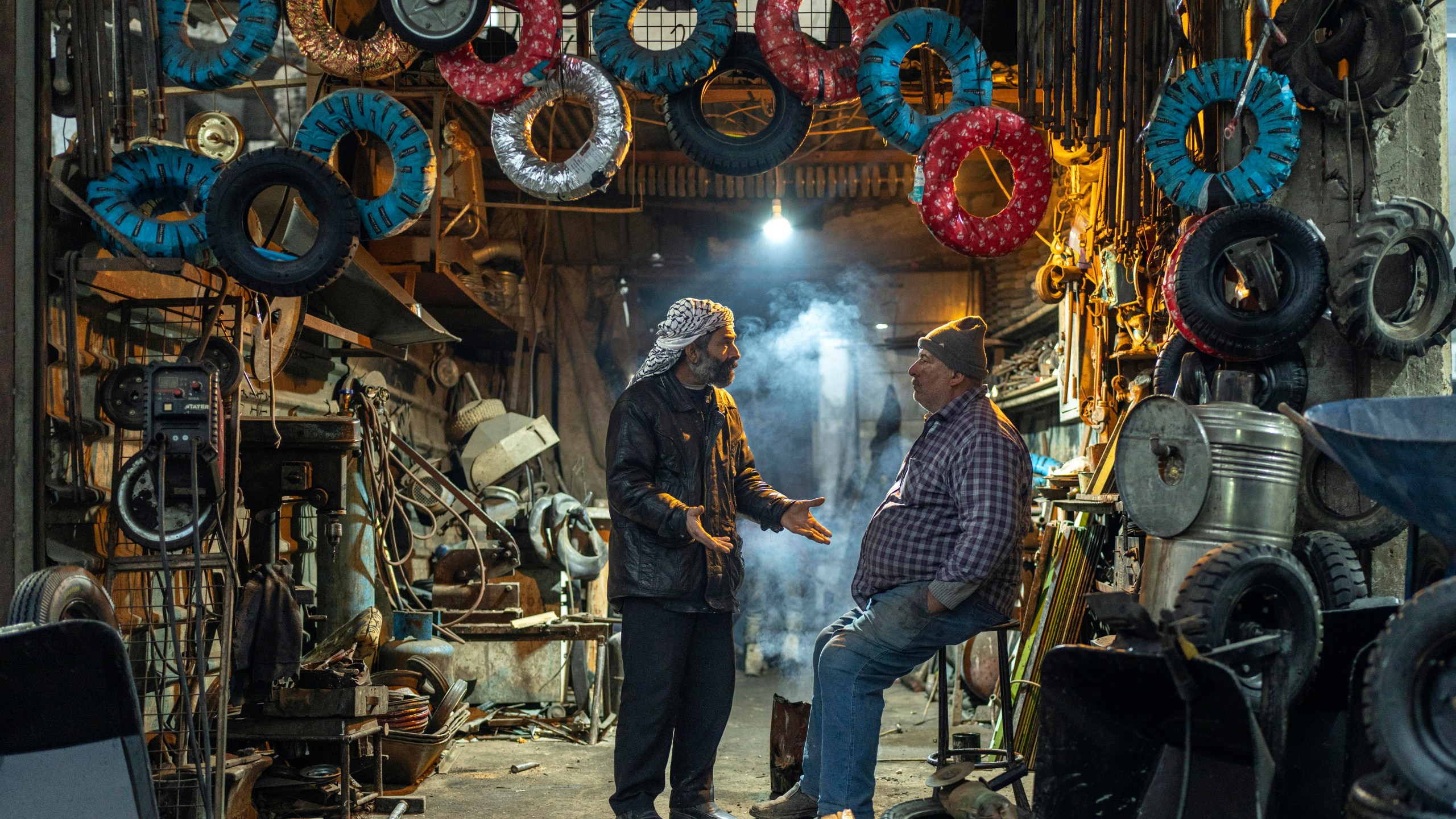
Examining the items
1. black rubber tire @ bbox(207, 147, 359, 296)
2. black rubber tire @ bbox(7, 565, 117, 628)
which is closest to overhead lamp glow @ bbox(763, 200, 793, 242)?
black rubber tire @ bbox(207, 147, 359, 296)

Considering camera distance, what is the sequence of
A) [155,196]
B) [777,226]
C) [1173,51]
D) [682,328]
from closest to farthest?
[682,328] < [1173,51] < [155,196] < [777,226]

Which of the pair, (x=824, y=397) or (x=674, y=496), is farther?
(x=824, y=397)

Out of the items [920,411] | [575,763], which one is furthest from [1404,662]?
[920,411]

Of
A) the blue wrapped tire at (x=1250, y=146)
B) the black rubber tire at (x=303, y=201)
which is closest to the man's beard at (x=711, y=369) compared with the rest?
the black rubber tire at (x=303, y=201)

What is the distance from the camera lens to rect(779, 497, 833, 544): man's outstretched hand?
15.0 feet

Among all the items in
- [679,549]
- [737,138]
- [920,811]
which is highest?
[737,138]

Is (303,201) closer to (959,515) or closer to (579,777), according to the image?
(959,515)

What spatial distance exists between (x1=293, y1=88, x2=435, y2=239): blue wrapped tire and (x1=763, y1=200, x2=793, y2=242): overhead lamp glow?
6189 mm

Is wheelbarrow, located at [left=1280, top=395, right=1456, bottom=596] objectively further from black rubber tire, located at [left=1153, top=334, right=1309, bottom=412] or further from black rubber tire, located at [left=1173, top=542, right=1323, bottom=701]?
black rubber tire, located at [left=1153, top=334, right=1309, bottom=412]

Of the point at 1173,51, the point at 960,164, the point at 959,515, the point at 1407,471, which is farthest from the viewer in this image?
the point at 960,164

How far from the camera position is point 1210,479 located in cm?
391

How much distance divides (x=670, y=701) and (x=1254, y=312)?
285 centimetres

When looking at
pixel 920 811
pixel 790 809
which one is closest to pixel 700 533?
pixel 790 809

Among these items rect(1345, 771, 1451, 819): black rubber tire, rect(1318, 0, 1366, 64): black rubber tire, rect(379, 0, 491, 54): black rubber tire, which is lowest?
rect(1345, 771, 1451, 819): black rubber tire
